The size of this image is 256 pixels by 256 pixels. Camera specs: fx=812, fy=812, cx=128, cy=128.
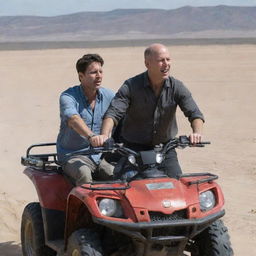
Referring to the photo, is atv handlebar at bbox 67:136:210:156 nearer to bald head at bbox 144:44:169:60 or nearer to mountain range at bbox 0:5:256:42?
bald head at bbox 144:44:169:60

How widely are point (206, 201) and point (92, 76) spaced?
4.73 feet

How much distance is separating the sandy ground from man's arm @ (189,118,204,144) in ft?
5.62

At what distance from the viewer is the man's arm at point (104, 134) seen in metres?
5.27

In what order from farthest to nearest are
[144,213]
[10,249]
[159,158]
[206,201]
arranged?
1. [10,249]
2. [159,158]
3. [206,201]
4. [144,213]

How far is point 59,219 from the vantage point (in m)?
6.02

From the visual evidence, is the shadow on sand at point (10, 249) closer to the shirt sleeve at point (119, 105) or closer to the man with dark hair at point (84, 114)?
the man with dark hair at point (84, 114)

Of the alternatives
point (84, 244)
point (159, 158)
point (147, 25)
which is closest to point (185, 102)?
point (159, 158)

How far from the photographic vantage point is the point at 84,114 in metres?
6.10

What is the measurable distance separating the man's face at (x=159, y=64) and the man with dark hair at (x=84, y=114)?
1.82ft

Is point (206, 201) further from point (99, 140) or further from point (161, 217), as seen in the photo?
point (99, 140)

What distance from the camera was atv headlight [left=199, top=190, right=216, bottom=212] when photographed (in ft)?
17.0

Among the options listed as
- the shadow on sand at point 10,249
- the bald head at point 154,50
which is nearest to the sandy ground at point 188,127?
the shadow on sand at point 10,249

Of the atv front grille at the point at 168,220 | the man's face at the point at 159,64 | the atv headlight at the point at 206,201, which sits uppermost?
the man's face at the point at 159,64

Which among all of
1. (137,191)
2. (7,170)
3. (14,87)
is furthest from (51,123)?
(137,191)
